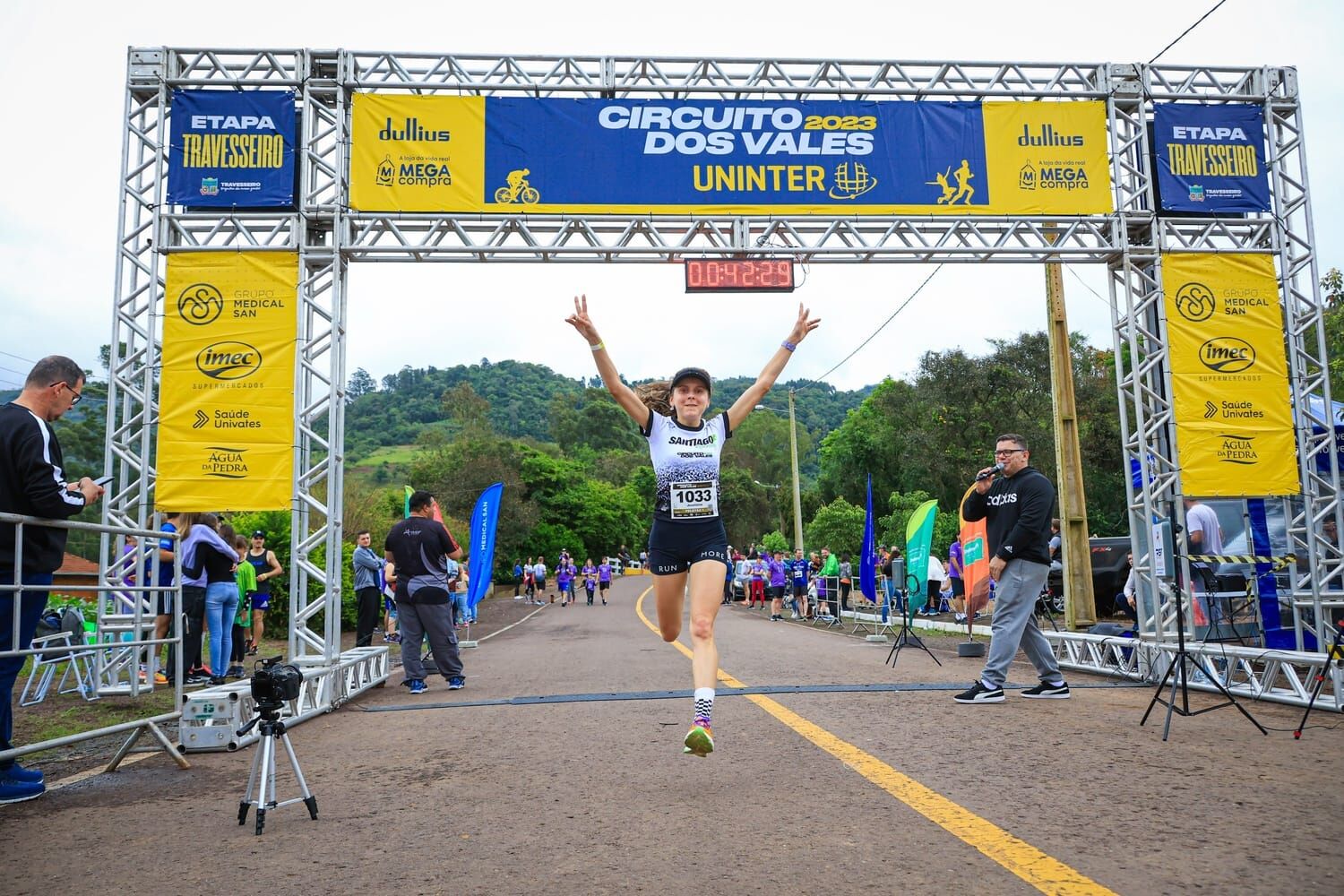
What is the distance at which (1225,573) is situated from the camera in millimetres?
11547

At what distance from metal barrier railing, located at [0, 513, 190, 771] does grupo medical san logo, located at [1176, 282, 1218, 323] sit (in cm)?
1009

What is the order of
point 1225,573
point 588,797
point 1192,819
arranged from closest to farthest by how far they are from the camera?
point 1192,819 < point 588,797 < point 1225,573

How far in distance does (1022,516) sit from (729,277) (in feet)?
14.1

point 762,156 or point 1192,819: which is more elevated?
point 762,156

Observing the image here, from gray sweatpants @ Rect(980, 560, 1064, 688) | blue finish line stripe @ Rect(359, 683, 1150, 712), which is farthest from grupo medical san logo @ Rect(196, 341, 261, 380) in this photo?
gray sweatpants @ Rect(980, 560, 1064, 688)

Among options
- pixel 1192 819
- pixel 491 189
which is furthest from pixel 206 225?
pixel 1192 819

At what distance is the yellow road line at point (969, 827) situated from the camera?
3.11m

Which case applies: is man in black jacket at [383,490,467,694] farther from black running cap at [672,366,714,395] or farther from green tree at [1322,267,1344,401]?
green tree at [1322,267,1344,401]

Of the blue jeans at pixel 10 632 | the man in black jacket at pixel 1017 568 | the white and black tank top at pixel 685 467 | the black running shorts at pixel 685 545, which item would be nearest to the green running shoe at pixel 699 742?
the black running shorts at pixel 685 545

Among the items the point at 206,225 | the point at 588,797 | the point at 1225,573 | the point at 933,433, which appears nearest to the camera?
the point at 588,797

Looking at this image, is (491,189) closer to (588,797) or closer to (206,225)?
(206,225)

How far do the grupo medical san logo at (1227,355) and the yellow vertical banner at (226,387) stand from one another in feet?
32.0

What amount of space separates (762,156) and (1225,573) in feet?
25.2

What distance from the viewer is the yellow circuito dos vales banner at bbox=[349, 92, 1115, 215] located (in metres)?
10.2
